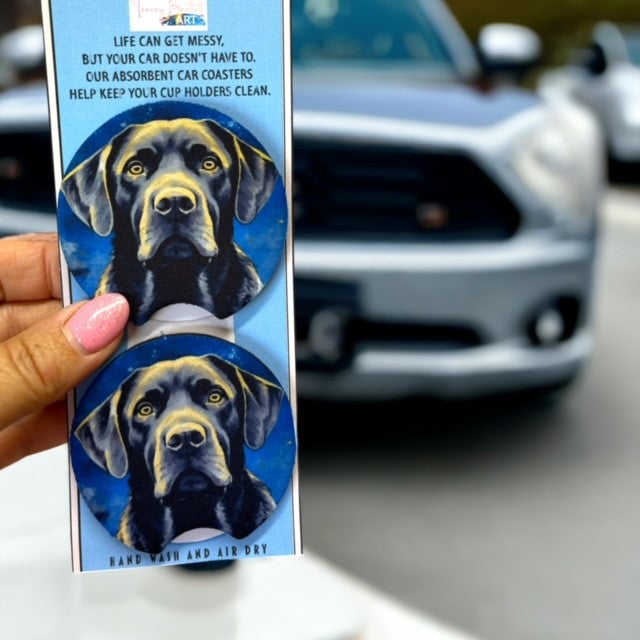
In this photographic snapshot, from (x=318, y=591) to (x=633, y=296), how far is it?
16.3 ft

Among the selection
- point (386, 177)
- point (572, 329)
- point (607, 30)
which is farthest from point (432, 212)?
point (607, 30)

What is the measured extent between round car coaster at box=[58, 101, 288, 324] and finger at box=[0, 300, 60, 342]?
0.99ft

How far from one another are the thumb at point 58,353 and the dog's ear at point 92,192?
51 mm

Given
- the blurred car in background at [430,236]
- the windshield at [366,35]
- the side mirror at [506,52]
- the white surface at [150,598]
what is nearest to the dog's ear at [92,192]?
the white surface at [150,598]

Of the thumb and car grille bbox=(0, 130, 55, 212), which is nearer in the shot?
the thumb

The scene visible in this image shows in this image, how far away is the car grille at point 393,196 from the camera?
3162 mm

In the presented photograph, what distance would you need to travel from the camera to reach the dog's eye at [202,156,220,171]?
771 mm

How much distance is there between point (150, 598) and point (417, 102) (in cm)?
238

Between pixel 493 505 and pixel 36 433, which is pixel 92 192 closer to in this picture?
pixel 36 433

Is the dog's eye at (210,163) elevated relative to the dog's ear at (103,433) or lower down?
elevated

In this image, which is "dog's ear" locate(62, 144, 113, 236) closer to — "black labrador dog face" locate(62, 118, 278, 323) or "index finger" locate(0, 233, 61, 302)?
"black labrador dog face" locate(62, 118, 278, 323)

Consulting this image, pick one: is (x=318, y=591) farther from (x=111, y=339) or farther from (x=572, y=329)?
(x=572, y=329)

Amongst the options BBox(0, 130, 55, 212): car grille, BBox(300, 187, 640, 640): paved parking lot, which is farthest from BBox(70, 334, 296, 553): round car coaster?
BBox(0, 130, 55, 212): car grille

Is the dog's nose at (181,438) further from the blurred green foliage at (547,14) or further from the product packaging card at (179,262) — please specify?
the blurred green foliage at (547,14)
